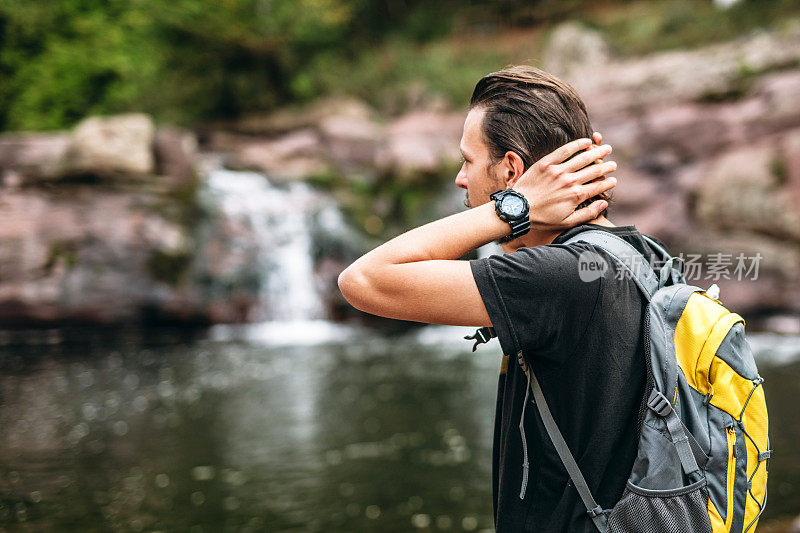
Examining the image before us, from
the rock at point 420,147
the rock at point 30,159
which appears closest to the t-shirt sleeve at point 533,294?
the rock at point 420,147

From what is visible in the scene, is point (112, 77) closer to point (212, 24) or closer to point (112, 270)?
point (212, 24)

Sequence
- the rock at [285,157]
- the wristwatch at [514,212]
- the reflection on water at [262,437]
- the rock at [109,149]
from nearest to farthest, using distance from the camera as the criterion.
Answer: the wristwatch at [514,212]
the reflection on water at [262,437]
the rock at [109,149]
the rock at [285,157]

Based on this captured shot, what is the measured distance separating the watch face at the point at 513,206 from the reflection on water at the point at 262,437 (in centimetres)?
327

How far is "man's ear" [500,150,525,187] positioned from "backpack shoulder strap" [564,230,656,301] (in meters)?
0.18

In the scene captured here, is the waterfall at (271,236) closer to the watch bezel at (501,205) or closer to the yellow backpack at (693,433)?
the watch bezel at (501,205)

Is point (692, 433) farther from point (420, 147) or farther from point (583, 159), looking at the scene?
point (420, 147)

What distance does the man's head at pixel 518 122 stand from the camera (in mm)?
1472

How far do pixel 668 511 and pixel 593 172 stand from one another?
2.23 feet

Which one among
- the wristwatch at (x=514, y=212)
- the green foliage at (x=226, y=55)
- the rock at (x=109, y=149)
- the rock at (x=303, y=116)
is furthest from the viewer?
the rock at (x=303, y=116)

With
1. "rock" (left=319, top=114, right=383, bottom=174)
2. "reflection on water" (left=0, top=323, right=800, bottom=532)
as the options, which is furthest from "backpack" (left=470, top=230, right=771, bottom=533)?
"rock" (left=319, top=114, right=383, bottom=174)

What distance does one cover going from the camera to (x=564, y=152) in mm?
1415

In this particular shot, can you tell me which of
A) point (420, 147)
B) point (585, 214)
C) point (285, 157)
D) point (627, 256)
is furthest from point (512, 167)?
point (285, 157)

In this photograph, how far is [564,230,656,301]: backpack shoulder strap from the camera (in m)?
1.38

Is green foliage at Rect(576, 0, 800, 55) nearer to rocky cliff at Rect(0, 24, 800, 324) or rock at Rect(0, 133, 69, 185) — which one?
rocky cliff at Rect(0, 24, 800, 324)
